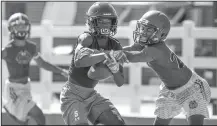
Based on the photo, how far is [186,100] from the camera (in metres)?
6.35

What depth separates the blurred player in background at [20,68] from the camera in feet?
25.2

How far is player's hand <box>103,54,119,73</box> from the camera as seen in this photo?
548 cm

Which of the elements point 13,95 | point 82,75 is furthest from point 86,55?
point 13,95

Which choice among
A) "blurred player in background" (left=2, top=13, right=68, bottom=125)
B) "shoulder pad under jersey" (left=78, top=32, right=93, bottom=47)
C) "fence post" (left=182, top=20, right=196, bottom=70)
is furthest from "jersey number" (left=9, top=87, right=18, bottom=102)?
"fence post" (left=182, top=20, right=196, bottom=70)

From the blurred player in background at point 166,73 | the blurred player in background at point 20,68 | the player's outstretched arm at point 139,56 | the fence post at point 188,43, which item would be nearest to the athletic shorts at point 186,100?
the blurred player in background at point 166,73

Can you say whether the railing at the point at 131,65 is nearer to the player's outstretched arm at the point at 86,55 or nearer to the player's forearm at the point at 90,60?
the player's outstretched arm at the point at 86,55

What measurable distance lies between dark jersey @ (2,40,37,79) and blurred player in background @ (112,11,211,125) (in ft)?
5.71

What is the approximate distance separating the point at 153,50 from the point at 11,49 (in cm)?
238

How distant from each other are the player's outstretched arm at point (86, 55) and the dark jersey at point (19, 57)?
2.19 meters

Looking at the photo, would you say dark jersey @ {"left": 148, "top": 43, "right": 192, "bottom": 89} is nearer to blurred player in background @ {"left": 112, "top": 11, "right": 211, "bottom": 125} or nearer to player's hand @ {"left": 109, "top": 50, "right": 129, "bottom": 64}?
blurred player in background @ {"left": 112, "top": 11, "right": 211, "bottom": 125}

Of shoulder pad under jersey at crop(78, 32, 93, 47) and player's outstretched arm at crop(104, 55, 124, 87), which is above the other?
shoulder pad under jersey at crop(78, 32, 93, 47)

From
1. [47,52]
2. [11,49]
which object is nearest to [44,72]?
[47,52]

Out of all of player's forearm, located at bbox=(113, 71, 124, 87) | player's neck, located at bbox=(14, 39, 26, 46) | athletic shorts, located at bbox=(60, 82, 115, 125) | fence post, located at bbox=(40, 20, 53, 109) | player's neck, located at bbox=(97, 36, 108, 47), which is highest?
player's neck, located at bbox=(97, 36, 108, 47)

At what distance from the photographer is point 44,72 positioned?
33.0 ft
